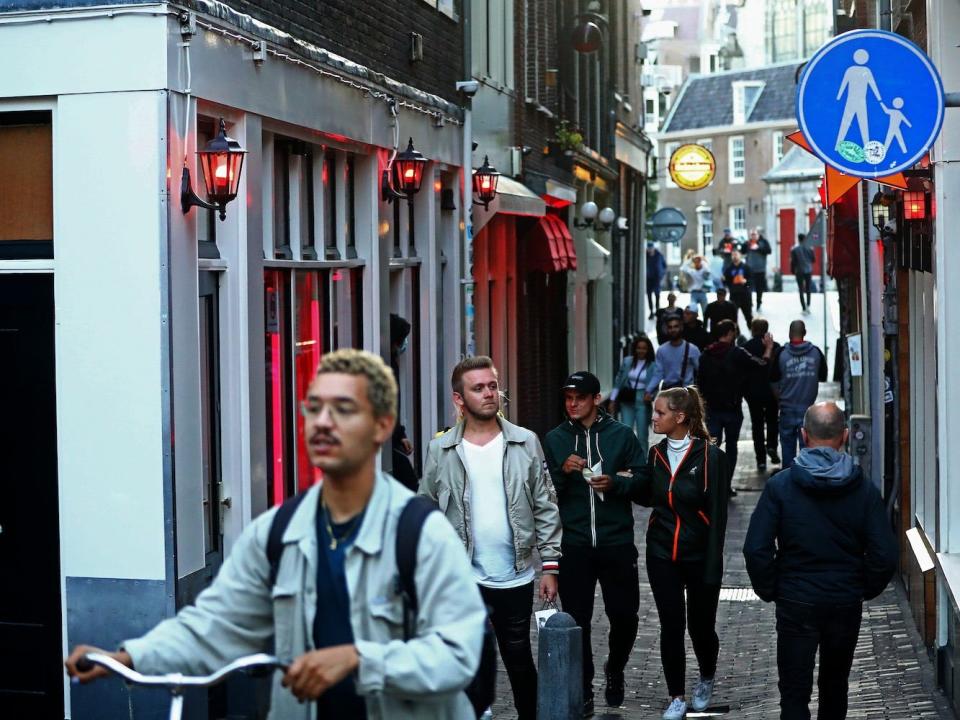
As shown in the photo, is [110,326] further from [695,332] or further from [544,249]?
[695,332]

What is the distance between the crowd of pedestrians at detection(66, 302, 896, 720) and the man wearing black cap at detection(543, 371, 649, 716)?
1cm

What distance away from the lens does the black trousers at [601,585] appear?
8469 millimetres

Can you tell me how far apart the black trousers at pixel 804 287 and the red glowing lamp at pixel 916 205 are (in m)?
28.6

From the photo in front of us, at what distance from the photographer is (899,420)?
39.8 ft

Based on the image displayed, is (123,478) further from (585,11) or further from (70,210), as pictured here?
(585,11)

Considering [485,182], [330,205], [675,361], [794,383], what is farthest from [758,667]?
[675,361]

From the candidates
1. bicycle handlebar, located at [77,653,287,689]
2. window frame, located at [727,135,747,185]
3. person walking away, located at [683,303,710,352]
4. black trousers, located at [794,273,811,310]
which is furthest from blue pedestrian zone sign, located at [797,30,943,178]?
window frame, located at [727,135,747,185]

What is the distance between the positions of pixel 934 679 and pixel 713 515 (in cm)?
184

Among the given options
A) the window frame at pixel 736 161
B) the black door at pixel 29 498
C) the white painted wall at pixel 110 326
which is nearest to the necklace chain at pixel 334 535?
the white painted wall at pixel 110 326

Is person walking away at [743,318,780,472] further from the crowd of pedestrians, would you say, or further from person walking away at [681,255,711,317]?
person walking away at [681,255,711,317]

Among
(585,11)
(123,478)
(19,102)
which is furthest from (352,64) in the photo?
(585,11)

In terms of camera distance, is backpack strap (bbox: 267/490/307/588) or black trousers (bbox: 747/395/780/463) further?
black trousers (bbox: 747/395/780/463)

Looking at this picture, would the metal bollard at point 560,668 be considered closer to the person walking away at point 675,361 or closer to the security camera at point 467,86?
the security camera at point 467,86

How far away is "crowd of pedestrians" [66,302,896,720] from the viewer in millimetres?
3824
